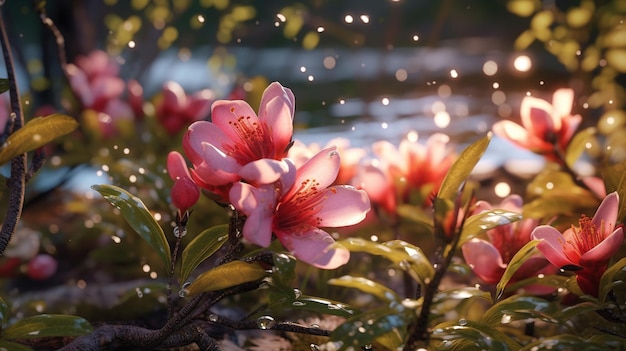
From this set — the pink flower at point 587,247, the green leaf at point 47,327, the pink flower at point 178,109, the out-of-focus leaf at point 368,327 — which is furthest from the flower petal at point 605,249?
the pink flower at point 178,109

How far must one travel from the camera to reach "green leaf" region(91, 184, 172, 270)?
75cm

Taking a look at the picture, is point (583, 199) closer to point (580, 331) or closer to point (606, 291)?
point (580, 331)

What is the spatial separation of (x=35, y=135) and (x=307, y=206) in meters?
0.28

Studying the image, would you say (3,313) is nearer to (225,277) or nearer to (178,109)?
(225,277)

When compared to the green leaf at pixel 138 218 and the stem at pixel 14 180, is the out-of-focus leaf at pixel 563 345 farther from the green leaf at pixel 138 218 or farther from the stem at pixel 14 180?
the stem at pixel 14 180

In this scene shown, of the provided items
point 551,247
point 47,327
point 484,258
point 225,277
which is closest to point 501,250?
point 484,258

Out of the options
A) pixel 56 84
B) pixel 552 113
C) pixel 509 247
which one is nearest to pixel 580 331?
pixel 509 247

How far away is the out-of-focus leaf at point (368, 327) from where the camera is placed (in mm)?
617

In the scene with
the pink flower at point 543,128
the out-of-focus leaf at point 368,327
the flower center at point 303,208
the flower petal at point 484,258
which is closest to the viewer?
the out-of-focus leaf at point 368,327

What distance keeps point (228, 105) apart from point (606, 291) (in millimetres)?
427

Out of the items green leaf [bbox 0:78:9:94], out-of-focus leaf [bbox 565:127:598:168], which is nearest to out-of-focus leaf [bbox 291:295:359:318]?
green leaf [bbox 0:78:9:94]

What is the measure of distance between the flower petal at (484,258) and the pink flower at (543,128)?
0.27 metres

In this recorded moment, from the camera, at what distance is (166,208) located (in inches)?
50.8

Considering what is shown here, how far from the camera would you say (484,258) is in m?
0.87
